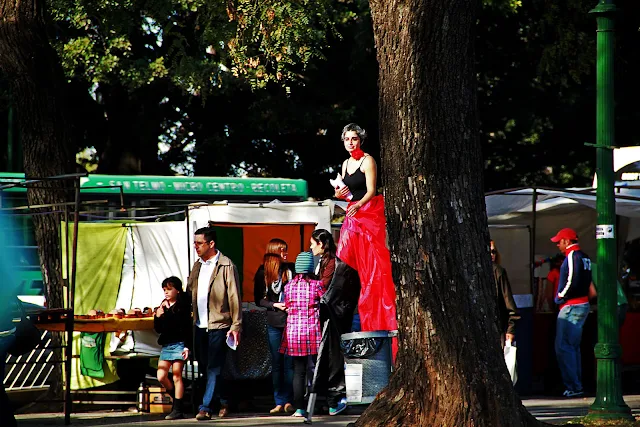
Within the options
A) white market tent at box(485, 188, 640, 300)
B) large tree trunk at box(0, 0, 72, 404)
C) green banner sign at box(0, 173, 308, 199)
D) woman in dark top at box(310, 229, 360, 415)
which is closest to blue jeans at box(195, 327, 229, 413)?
woman in dark top at box(310, 229, 360, 415)

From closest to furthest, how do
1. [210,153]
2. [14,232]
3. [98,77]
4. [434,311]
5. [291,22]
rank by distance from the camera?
[434,311]
[291,22]
[14,232]
[98,77]
[210,153]

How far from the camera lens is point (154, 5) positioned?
15.5 metres

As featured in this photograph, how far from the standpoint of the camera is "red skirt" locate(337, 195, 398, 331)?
10883 millimetres

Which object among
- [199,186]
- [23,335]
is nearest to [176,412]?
[23,335]

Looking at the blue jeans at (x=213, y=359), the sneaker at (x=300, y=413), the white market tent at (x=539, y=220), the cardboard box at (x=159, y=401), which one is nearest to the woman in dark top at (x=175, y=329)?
the blue jeans at (x=213, y=359)

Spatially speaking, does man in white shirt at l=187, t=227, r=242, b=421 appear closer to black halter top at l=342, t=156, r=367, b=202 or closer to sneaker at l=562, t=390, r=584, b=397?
black halter top at l=342, t=156, r=367, b=202

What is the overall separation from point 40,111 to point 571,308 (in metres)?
6.92

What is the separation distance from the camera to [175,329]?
482 inches

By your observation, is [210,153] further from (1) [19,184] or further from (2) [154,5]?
(1) [19,184]

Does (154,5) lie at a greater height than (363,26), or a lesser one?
lesser

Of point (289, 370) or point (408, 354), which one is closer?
point (408, 354)

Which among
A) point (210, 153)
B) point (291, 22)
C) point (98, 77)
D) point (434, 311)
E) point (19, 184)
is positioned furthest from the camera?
point (210, 153)

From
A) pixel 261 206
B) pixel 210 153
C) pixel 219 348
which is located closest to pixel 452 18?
pixel 219 348

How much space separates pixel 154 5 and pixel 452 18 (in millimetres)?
7984
